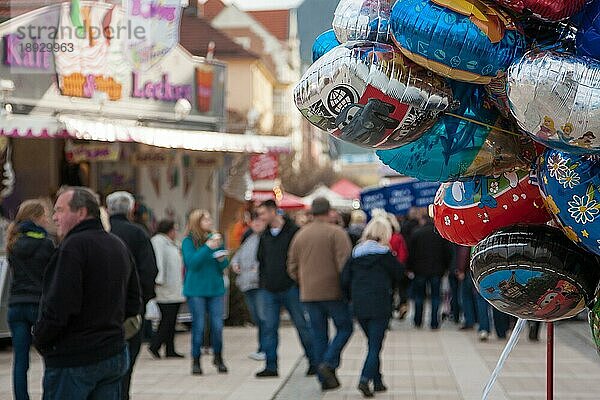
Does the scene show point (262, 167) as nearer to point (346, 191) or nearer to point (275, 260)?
point (275, 260)

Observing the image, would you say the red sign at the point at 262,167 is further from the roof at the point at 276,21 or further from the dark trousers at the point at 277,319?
the roof at the point at 276,21

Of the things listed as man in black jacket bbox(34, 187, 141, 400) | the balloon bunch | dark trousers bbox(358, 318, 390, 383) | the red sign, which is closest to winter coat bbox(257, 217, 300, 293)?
dark trousers bbox(358, 318, 390, 383)

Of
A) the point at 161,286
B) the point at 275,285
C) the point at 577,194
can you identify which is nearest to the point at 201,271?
the point at 275,285

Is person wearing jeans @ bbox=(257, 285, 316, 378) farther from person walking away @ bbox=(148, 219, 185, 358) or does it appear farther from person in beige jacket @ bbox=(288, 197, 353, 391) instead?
person walking away @ bbox=(148, 219, 185, 358)

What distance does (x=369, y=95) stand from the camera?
394cm

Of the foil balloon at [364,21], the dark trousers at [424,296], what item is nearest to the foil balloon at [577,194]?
the foil balloon at [364,21]

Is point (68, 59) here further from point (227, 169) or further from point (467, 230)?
point (467, 230)

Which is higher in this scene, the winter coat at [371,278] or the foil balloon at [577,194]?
the foil balloon at [577,194]

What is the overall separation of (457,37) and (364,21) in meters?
0.57

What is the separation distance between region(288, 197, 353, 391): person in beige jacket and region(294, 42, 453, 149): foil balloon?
18.9ft

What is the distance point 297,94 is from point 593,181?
1.24 m

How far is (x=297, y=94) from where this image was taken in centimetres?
413

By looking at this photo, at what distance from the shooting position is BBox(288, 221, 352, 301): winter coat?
9.75 metres

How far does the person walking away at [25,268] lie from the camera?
804 centimetres
